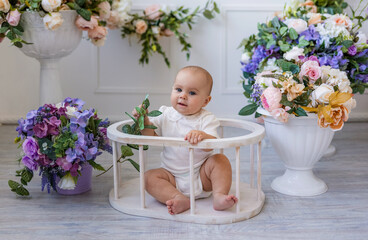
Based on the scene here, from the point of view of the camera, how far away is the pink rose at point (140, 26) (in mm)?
3612

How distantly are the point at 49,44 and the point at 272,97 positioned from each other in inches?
56.9

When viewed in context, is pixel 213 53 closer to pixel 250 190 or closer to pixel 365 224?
pixel 250 190

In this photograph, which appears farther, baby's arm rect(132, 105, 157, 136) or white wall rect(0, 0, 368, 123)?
white wall rect(0, 0, 368, 123)

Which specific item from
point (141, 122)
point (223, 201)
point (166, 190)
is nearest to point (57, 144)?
point (141, 122)

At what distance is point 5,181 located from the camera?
254cm

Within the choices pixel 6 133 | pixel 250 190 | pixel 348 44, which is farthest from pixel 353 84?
pixel 6 133

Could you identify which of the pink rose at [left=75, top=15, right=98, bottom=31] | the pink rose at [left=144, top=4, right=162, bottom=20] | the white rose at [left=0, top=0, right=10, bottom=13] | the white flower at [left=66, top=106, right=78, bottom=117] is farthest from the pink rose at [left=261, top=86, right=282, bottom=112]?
the pink rose at [left=144, top=4, right=162, bottom=20]

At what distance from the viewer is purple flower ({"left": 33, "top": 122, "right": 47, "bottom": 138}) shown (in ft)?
7.20

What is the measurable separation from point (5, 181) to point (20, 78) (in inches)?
60.2

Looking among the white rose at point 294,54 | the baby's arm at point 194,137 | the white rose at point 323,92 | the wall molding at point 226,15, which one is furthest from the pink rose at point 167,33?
the baby's arm at point 194,137

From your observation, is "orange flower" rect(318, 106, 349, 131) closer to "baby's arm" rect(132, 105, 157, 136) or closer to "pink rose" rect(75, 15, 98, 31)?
"baby's arm" rect(132, 105, 157, 136)

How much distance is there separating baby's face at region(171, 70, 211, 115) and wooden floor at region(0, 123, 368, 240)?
0.47 meters

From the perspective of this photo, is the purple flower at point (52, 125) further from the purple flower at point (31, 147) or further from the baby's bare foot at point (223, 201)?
the baby's bare foot at point (223, 201)

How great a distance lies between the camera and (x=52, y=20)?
9.42 ft
